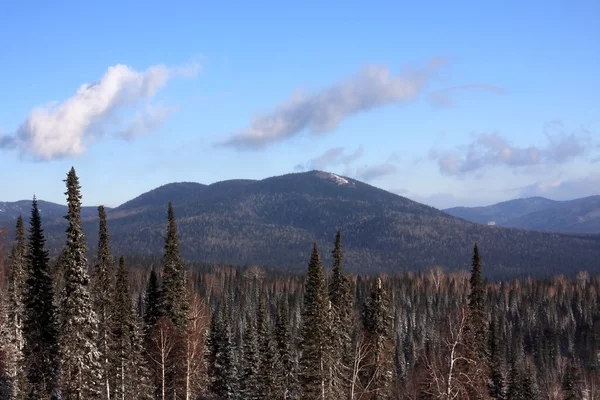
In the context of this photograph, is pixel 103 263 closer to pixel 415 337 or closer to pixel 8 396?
pixel 8 396

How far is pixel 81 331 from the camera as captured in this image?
137ft

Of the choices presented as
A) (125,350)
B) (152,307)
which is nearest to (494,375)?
(152,307)

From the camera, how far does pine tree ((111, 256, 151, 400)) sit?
54688mm

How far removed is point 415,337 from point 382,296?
9198 cm

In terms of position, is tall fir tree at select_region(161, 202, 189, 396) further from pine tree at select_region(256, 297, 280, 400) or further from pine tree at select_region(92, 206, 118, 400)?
pine tree at select_region(256, 297, 280, 400)

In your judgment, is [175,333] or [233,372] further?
[233,372]

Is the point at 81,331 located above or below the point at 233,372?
above

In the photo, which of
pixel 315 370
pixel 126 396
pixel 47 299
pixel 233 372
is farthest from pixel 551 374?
pixel 47 299

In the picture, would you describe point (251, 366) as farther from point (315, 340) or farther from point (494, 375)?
point (494, 375)

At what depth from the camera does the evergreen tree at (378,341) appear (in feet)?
181

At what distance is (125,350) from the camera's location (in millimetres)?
55219

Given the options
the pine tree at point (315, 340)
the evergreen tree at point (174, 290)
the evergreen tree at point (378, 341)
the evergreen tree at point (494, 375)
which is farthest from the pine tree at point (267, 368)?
the evergreen tree at point (494, 375)

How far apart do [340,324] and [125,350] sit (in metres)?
19.4

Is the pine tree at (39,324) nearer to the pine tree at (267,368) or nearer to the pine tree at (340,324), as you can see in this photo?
the pine tree at (340,324)
